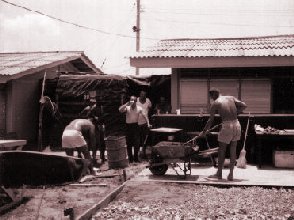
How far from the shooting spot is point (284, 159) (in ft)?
37.0

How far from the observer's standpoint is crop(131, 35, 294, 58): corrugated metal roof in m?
14.1

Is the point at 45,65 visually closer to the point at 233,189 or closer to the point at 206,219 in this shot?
the point at 233,189

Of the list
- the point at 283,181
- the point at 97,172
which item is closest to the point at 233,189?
the point at 283,181

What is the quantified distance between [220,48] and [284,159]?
5.48m

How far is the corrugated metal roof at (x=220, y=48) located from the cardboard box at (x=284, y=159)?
12.1ft

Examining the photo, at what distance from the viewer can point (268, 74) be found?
1436 cm

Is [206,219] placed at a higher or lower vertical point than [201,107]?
lower

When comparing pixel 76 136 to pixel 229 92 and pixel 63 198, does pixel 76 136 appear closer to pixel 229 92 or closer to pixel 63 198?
pixel 63 198

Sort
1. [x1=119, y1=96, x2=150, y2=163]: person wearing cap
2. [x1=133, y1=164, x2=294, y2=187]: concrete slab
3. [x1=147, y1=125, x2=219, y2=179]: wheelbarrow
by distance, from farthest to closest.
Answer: [x1=119, y1=96, x2=150, y2=163]: person wearing cap
[x1=147, y1=125, x2=219, y2=179]: wheelbarrow
[x1=133, y1=164, x2=294, y2=187]: concrete slab

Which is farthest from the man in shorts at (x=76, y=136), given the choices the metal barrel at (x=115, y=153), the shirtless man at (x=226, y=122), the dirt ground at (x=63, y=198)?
the shirtless man at (x=226, y=122)

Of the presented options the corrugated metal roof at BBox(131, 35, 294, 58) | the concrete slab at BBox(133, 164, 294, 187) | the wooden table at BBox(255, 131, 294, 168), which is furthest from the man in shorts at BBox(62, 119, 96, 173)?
the corrugated metal roof at BBox(131, 35, 294, 58)

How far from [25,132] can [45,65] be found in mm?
2828

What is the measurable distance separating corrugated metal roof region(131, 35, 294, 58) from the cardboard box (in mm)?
3679

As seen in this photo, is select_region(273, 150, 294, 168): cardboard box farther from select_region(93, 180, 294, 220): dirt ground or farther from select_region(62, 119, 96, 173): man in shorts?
select_region(62, 119, 96, 173): man in shorts
